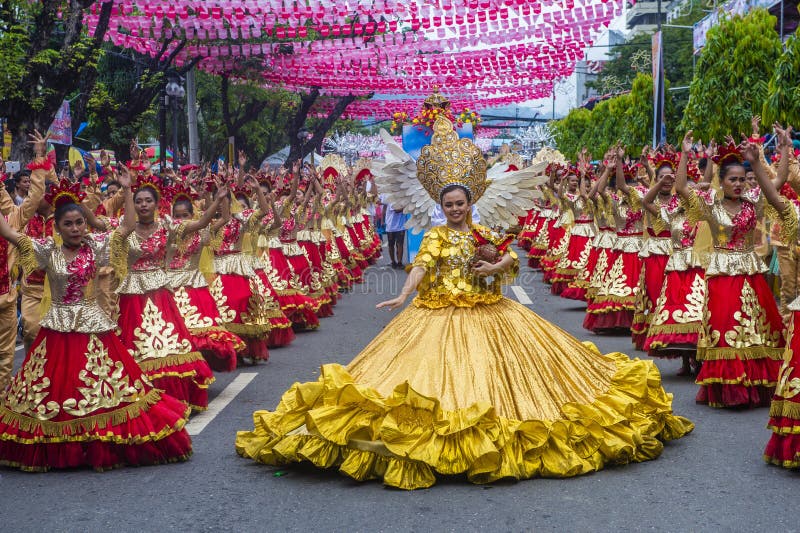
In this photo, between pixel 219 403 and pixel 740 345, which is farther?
pixel 219 403

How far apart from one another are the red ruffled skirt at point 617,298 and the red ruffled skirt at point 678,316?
2559mm

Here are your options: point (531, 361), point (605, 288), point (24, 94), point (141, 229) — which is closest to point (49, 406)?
point (141, 229)

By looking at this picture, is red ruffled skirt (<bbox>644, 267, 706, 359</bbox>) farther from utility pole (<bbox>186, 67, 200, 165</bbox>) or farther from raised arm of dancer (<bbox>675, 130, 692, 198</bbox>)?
utility pole (<bbox>186, 67, 200, 165</bbox>)

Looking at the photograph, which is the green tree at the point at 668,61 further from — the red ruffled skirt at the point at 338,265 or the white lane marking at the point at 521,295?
the red ruffled skirt at the point at 338,265

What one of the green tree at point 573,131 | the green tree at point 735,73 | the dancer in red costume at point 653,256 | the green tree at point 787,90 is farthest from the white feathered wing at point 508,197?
the green tree at point 573,131

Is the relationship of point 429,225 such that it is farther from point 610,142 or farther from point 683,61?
point 683,61

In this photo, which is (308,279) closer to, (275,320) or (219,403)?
(275,320)

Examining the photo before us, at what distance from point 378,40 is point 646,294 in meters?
14.5

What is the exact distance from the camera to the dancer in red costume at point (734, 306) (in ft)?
26.2

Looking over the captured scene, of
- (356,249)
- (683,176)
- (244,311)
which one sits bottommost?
(356,249)

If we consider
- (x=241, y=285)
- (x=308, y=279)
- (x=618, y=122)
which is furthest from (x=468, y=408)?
(x=618, y=122)

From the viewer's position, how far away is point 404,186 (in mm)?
7398

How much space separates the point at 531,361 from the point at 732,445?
160 cm

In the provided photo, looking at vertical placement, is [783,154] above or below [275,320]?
above
